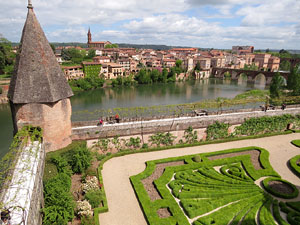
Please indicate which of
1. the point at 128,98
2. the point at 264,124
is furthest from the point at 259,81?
the point at 264,124

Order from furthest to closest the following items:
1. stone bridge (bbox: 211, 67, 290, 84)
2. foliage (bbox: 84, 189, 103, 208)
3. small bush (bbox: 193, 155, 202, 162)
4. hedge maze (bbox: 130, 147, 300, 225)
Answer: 1. stone bridge (bbox: 211, 67, 290, 84)
2. small bush (bbox: 193, 155, 202, 162)
3. foliage (bbox: 84, 189, 103, 208)
4. hedge maze (bbox: 130, 147, 300, 225)

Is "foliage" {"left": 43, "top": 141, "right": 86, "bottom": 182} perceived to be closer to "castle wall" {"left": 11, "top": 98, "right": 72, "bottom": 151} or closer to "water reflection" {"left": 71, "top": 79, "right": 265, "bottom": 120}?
"castle wall" {"left": 11, "top": 98, "right": 72, "bottom": 151}

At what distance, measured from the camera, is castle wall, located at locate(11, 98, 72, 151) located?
13.6 m

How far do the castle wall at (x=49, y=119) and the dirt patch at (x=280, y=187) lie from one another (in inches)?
570

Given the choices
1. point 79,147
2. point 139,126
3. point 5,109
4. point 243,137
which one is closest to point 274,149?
point 243,137

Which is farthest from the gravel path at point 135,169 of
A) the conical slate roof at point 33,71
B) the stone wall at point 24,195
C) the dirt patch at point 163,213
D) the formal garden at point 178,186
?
the conical slate roof at point 33,71

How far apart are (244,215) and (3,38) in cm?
4838

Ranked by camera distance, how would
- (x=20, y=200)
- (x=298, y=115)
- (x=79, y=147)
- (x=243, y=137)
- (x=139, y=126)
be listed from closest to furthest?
(x=20, y=200), (x=79, y=147), (x=139, y=126), (x=243, y=137), (x=298, y=115)

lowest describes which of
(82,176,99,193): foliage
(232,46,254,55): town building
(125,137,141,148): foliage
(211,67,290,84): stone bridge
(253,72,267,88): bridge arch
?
(82,176,99,193): foliage

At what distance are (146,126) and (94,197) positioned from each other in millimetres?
8009

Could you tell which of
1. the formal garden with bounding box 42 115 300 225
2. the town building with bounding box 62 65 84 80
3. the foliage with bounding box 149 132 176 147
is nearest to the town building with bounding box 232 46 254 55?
the town building with bounding box 62 65 84 80

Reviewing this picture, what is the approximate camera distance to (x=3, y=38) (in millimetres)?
41531

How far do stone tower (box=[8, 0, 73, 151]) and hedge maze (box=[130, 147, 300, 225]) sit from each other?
23.4 feet

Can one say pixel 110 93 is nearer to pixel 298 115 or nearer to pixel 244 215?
pixel 298 115
